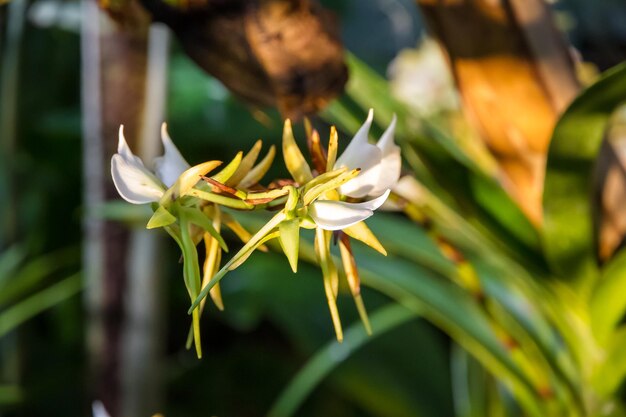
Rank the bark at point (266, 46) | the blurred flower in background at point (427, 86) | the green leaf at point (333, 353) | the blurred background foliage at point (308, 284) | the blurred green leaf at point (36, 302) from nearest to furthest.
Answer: the bark at point (266, 46), the blurred background foliage at point (308, 284), the green leaf at point (333, 353), the blurred green leaf at point (36, 302), the blurred flower in background at point (427, 86)

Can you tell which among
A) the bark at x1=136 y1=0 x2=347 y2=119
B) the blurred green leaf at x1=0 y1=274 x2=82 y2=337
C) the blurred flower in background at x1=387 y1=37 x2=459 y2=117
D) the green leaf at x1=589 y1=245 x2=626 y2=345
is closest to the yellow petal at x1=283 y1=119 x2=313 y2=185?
the bark at x1=136 y1=0 x2=347 y2=119

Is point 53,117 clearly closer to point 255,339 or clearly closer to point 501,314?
point 255,339

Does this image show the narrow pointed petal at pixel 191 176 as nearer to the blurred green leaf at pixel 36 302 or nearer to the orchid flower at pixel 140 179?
the orchid flower at pixel 140 179

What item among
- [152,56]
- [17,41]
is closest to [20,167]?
[17,41]

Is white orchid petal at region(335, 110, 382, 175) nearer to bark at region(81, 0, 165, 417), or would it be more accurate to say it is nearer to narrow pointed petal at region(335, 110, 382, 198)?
narrow pointed petal at region(335, 110, 382, 198)

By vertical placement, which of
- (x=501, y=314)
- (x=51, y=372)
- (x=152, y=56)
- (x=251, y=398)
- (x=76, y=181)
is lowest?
(x=251, y=398)

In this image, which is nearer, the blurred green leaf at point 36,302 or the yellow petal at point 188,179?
the yellow petal at point 188,179

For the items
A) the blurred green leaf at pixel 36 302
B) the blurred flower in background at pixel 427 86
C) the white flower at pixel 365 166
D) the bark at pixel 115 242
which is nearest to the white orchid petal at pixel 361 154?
the white flower at pixel 365 166

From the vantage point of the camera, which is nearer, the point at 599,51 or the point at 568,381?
the point at 568,381
